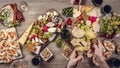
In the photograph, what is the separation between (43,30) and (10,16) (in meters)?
0.26

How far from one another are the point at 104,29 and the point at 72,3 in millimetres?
293

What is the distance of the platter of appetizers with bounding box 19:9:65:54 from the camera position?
236 centimetres

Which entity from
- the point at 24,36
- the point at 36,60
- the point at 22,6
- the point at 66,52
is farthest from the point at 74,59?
the point at 22,6

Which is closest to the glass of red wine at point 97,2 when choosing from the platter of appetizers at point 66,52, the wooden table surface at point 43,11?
the wooden table surface at point 43,11

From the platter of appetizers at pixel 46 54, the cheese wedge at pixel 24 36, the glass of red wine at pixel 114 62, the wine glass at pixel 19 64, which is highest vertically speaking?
the cheese wedge at pixel 24 36

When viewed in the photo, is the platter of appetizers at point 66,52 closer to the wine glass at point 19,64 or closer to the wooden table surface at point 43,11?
the wooden table surface at point 43,11

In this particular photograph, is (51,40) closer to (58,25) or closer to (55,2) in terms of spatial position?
(58,25)

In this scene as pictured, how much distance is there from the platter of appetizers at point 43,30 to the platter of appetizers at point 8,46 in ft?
0.22

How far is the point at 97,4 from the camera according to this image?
2.35 metres

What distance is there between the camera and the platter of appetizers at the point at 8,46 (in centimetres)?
238

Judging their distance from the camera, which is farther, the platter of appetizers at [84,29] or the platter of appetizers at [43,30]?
the platter of appetizers at [43,30]

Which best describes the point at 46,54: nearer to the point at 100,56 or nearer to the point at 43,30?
the point at 43,30

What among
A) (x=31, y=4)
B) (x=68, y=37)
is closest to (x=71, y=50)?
(x=68, y=37)

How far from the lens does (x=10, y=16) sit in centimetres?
238
